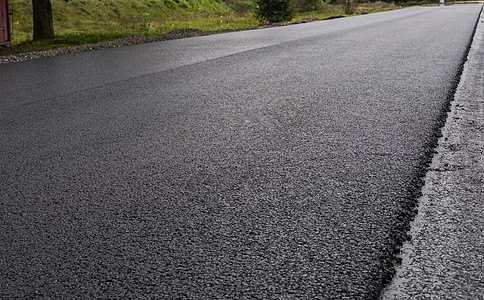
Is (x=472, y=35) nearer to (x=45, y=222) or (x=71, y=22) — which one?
(x=45, y=222)

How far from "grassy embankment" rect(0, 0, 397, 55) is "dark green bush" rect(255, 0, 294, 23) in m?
0.87

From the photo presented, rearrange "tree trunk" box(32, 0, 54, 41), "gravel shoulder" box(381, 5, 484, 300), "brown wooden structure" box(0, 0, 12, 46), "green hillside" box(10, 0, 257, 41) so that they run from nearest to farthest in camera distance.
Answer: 1. "gravel shoulder" box(381, 5, 484, 300)
2. "brown wooden structure" box(0, 0, 12, 46)
3. "tree trunk" box(32, 0, 54, 41)
4. "green hillside" box(10, 0, 257, 41)

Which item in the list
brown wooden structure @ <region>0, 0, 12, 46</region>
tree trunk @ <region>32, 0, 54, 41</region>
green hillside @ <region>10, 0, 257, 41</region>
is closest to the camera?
brown wooden structure @ <region>0, 0, 12, 46</region>

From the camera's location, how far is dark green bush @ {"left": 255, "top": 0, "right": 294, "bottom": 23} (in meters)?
25.6

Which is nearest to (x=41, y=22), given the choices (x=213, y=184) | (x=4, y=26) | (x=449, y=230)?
(x=4, y=26)

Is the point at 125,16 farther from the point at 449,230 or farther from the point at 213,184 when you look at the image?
the point at 449,230

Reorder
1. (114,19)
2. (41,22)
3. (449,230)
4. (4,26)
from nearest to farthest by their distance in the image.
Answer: (449,230), (4,26), (41,22), (114,19)

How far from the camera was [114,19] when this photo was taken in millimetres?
34719

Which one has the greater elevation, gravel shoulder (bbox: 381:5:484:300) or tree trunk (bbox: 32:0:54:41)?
tree trunk (bbox: 32:0:54:41)

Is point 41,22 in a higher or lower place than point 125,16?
lower

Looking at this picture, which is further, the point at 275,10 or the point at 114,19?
the point at 114,19

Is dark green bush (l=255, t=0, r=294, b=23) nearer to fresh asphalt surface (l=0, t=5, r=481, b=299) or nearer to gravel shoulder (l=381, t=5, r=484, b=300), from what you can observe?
fresh asphalt surface (l=0, t=5, r=481, b=299)

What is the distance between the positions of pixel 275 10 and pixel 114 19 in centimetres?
1462

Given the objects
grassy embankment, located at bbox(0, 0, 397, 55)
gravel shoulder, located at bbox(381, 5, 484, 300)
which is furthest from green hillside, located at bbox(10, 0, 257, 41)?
gravel shoulder, located at bbox(381, 5, 484, 300)
